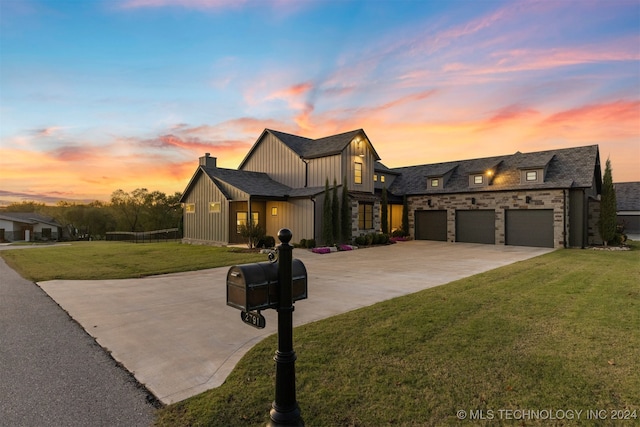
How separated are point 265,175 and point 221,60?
10901mm

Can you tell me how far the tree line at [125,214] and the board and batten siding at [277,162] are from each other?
24.4m

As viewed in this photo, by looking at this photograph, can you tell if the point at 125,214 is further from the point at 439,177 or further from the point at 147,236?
the point at 439,177

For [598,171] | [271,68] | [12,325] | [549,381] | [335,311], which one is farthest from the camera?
[598,171]

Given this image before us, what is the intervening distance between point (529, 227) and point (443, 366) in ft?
66.6

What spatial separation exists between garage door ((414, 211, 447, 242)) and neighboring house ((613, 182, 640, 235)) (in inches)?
822

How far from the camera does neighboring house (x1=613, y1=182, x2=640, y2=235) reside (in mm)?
31422

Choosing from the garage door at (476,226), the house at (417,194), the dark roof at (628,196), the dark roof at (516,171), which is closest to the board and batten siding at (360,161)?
the house at (417,194)

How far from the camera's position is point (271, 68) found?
14523mm

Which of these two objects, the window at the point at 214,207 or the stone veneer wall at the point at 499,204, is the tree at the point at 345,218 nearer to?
the window at the point at 214,207

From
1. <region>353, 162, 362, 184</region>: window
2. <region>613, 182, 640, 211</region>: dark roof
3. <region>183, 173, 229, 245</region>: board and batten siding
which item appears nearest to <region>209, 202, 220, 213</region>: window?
<region>183, 173, 229, 245</region>: board and batten siding

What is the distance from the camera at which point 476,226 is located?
22.2 metres

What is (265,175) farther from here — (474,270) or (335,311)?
(335,311)

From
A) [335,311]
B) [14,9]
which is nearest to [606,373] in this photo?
[335,311]

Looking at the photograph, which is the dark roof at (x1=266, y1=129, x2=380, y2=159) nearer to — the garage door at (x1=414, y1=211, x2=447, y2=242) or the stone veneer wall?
the stone veneer wall
